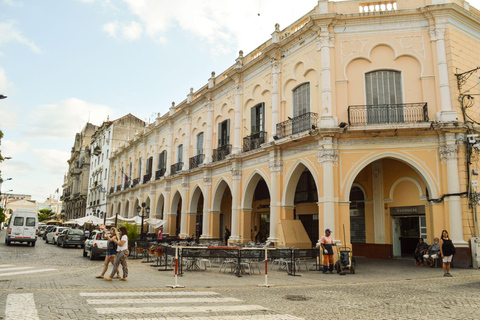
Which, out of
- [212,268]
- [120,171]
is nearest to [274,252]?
[212,268]

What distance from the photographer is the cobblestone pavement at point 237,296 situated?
681 cm

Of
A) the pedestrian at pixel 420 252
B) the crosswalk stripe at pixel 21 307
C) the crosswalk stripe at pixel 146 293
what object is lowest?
the crosswalk stripe at pixel 146 293

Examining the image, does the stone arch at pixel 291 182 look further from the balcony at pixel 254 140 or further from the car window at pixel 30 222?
the car window at pixel 30 222

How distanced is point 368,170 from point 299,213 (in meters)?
5.10

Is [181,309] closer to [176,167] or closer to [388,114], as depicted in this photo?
[388,114]

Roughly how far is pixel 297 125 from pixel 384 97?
13.5 ft

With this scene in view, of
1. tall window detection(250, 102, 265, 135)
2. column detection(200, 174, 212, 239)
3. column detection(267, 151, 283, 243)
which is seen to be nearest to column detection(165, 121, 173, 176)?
column detection(200, 174, 212, 239)

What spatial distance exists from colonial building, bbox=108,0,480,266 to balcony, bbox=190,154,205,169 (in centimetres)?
426

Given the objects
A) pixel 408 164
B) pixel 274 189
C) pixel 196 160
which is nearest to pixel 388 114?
pixel 408 164

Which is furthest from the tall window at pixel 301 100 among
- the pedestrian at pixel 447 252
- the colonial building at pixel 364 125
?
the pedestrian at pixel 447 252

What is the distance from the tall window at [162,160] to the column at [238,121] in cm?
1228

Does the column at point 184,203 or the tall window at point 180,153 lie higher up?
the tall window at point 180,153

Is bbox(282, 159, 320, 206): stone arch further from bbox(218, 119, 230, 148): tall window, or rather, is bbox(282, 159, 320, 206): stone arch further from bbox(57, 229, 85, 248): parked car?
bbox(57, 229, 85, 248): parked car

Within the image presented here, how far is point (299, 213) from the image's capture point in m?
23.1
